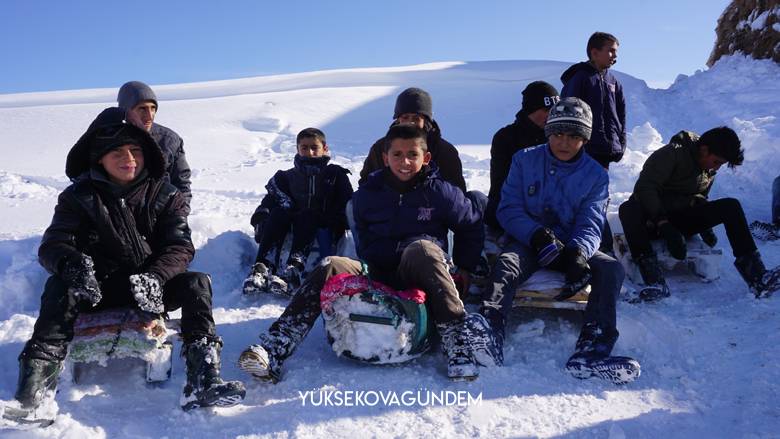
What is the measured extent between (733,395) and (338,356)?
1876mm

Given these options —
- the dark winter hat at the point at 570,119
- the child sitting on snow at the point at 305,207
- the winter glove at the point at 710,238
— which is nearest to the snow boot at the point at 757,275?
the winter glove at the point at 710,238

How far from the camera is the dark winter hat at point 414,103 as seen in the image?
4320 mm

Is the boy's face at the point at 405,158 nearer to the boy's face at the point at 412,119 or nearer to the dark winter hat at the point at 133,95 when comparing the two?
the boy's face at the point at 412,119

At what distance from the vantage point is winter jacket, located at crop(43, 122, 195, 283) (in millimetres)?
2861

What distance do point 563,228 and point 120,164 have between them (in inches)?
98.6

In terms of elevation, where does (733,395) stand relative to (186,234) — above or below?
below

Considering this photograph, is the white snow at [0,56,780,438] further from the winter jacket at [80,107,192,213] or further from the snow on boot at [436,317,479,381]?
the winter jacket at [80,107,192,213]

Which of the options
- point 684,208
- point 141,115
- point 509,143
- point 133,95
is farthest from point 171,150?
point 684,208

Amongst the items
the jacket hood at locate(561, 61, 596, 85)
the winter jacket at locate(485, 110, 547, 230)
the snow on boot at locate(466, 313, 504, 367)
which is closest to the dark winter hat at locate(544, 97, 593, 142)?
the winter jacket at locate(485, 110, 547, 230)

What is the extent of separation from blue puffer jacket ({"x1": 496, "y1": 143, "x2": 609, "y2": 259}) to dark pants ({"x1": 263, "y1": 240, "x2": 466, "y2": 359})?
2.46 feet

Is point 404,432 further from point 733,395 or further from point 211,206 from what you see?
point 211,206

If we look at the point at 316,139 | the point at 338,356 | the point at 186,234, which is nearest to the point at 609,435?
the point at 338,356

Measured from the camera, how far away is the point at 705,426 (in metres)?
2.52

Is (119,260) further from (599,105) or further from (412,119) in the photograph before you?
(599,105)
